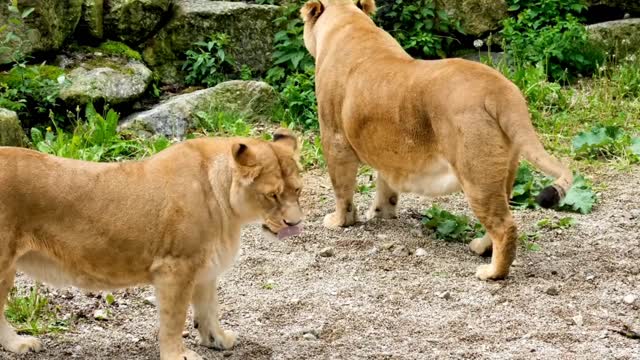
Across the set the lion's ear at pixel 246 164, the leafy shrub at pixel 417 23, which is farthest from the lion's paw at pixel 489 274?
the leafy shrub at pixel 417 23

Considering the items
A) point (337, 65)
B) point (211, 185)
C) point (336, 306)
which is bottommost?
point (336, 306)

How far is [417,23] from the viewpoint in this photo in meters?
10.7

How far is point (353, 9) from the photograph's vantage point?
7.64 meters

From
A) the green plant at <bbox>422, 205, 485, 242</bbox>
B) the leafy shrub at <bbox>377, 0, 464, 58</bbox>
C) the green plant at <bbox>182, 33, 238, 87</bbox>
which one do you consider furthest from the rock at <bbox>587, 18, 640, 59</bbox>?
the green plant at <bbox>422, 205, 485, 242</bbox>

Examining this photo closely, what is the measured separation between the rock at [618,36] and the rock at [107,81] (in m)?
4.61

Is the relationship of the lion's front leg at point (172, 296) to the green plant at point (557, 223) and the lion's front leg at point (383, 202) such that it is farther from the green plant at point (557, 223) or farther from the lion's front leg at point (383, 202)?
the green plant at point (557, 223)

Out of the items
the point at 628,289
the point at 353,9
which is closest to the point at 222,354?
the point at 628,289

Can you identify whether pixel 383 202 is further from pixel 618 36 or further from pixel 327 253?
A: pixel 618 36

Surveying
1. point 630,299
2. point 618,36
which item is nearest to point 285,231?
point 630,299

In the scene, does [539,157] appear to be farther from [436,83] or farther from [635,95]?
[635,95]

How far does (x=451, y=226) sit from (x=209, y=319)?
91.7 inches

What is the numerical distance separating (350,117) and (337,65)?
48 centimetres

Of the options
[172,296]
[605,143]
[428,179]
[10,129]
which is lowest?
[605,143]

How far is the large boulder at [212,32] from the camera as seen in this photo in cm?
1044
